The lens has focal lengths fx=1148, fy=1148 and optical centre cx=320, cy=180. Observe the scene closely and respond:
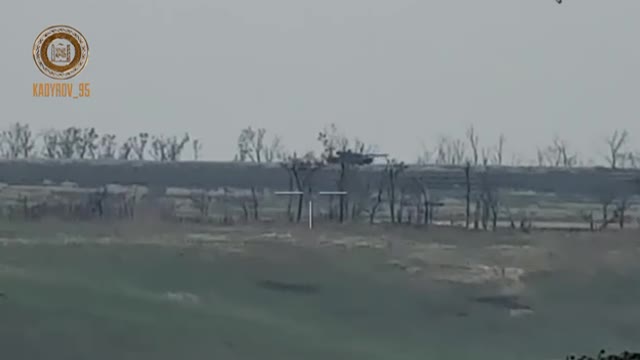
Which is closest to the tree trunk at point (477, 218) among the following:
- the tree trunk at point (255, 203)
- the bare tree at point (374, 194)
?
the bare tree at point (374, 194)

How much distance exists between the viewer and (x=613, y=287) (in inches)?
392

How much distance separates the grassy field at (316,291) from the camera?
915 centimetres

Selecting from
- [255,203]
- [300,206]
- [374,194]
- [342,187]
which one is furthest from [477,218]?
[255,203]

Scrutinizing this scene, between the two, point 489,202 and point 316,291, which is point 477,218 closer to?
point 489,202

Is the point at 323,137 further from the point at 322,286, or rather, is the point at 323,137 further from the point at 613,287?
the point at 613,287

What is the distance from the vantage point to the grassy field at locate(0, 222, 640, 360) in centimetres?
915

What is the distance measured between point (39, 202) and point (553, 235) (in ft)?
14.7

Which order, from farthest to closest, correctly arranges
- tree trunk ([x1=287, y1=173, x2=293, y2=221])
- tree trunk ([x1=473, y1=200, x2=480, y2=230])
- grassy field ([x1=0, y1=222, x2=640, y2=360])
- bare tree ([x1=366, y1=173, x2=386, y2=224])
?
1. bare tree ([x1=366, y1=173, x2=386, y2=224])
2. tree trunk ([x1=287, y1=173, x2=293, y2=221])
3. tree trunk ([x1=473, y1=200, x2=480, y2=230])
4. grassy field ([x1=0, y1=222, x2=640, y2=360])

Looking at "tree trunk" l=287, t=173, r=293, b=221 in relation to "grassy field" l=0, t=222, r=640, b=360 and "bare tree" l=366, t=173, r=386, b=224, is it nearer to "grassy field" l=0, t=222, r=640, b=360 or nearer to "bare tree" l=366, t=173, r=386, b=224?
"grassy field" l=0, t=222, r=640, b=360

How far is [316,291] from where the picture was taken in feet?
32.1

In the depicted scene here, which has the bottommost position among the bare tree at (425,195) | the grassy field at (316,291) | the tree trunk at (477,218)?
the grassy field at (316,291)

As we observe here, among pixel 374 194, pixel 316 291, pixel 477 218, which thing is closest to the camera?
pixel 316 291

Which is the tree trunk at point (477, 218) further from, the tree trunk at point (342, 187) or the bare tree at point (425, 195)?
the tree trunk at point (342, 187)

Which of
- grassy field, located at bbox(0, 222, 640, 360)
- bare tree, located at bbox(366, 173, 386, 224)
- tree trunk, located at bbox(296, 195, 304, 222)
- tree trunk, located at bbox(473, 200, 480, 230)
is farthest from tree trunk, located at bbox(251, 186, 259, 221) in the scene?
tree trunk, located at bbox(473, 200, 480, 230)
